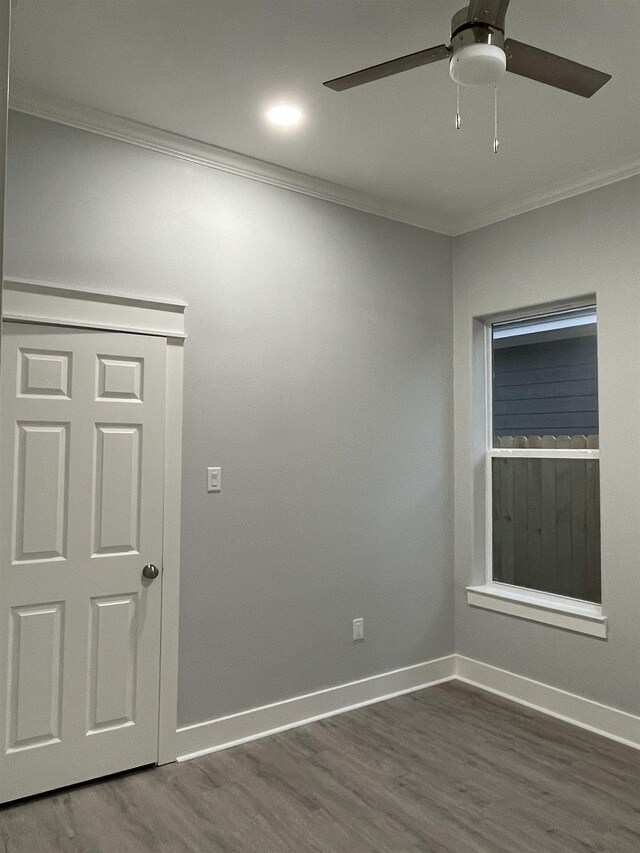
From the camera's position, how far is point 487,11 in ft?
5.78

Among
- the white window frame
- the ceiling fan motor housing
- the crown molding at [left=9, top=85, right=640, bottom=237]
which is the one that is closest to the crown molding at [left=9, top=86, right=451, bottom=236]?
the crown molding at [left=9, top=85, right=640, bottom=237]

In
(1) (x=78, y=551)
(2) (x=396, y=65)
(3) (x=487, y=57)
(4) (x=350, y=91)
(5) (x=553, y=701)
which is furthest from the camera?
(5) (x=553, y=701)

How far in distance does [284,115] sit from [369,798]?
283cm

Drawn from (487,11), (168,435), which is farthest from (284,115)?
(168,435)

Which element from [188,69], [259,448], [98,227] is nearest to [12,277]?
[98,227]

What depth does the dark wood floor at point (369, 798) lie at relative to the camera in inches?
94.1

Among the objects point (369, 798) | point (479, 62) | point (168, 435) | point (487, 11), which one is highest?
point (487, 11)

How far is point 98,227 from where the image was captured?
286 centimetres

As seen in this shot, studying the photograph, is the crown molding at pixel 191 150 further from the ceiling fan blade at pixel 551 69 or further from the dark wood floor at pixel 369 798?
the dark wood floor at pixel 369 798

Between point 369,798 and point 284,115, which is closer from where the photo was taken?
point 369,798

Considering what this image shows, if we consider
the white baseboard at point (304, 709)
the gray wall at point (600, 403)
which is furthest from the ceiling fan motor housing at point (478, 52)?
the white baseboard at point (304, 709)

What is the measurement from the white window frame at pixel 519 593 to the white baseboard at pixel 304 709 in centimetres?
50

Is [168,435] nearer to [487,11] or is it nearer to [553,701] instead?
[487,11]

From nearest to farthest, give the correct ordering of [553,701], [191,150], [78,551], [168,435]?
[78,551]
[168,435]
[191,150]
[553,701]
